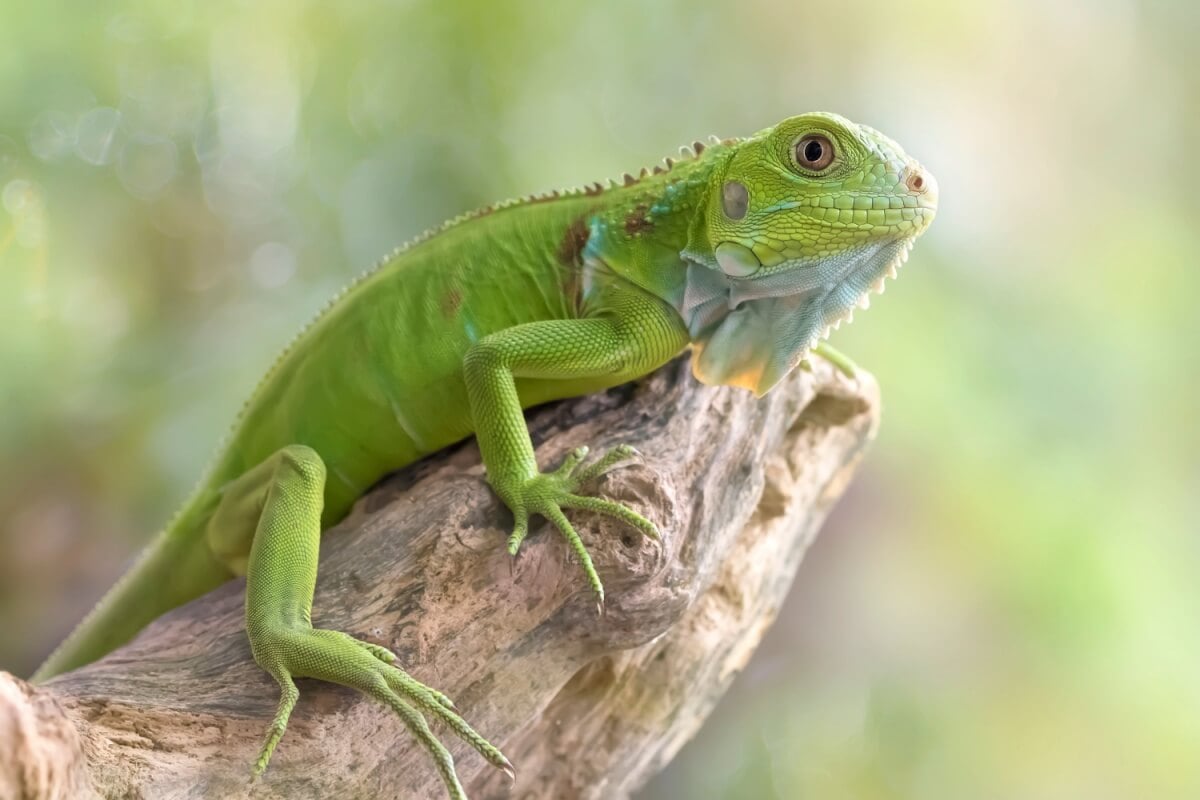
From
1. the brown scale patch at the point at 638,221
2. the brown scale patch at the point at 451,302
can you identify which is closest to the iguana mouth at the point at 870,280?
the brown scale patch at the point at 638,221

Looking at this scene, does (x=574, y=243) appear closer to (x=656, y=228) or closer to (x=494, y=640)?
(x=656, y=228)

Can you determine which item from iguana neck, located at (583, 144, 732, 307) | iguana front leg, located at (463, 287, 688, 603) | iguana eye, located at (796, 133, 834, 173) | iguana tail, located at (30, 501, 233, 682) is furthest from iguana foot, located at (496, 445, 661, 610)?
iguana tail, located at (30, 501, 233, 682)

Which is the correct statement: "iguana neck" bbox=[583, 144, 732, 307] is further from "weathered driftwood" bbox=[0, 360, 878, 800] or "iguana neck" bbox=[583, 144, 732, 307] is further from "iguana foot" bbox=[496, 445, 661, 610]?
"iguana foot" bbox=[496, 445, 661, 610]

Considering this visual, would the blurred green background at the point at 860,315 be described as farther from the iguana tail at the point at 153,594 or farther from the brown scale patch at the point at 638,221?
the brown scale patch at the point at 638,221

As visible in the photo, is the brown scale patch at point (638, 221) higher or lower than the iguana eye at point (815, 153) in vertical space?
lower

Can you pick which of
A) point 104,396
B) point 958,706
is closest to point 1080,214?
point 958,706
